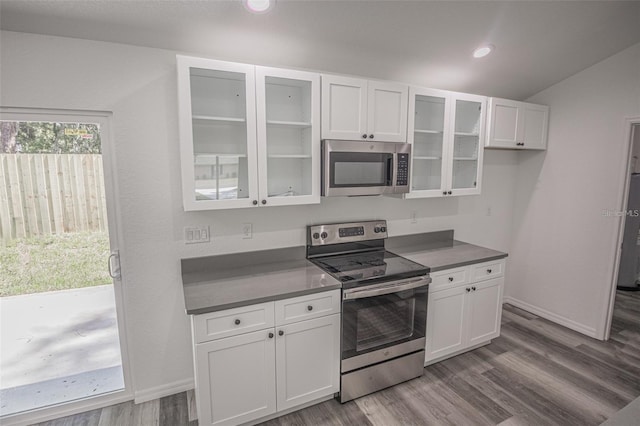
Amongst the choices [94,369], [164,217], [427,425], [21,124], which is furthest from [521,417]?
[21,124]

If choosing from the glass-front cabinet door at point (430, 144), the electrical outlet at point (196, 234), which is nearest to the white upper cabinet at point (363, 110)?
the glass-front cabinet door at point (430, 144)

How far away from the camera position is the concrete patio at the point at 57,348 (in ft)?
6.92

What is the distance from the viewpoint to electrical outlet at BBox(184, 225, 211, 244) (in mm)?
2258

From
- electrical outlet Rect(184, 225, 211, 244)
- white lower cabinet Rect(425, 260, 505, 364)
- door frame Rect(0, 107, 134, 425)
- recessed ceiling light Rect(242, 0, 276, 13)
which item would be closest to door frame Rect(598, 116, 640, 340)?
white lower cabinet Rect(425, 260, 505, 364)

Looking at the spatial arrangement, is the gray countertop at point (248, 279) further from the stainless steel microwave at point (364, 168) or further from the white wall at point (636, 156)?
the white wall at point (636, 156)

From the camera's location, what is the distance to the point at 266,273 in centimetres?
228

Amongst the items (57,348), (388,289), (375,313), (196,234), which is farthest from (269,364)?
(57,348)

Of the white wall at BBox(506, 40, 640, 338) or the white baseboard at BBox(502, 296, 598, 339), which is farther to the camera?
the white baseboard at BBox(502, 296, 598, 339)

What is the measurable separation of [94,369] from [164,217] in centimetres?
126

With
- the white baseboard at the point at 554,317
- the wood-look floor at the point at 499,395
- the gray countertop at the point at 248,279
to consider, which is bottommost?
the wood-look floor at the point at 499,395

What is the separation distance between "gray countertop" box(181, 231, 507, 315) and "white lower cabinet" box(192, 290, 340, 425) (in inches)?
2.4

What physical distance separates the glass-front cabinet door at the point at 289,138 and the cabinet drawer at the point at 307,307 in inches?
25.2

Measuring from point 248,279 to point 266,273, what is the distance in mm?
153

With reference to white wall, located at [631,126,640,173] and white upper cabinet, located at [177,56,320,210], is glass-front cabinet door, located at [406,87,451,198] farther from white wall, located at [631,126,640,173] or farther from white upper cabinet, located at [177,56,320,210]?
white wall, located at [631,126,640,173]
